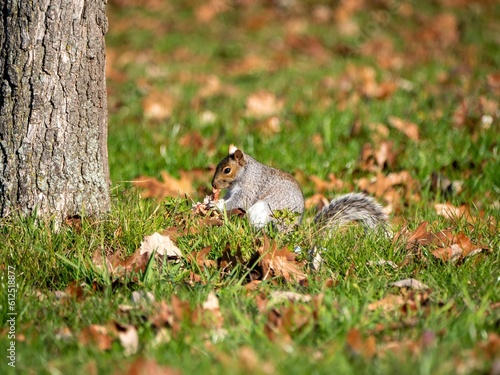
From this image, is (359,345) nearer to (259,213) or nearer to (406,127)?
(259,213)

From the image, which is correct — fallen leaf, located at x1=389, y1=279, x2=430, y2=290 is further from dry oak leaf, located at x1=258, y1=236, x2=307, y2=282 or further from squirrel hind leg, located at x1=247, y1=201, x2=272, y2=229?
squirrel hind leg, located at x1=247, y1=201, x2=272, y2=229

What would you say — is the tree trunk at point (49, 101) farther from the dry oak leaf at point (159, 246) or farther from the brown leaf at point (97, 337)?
the brown leaf at point (97, 337)

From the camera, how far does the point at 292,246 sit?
3.25 m

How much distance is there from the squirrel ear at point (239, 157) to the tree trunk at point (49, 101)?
0.81 metres

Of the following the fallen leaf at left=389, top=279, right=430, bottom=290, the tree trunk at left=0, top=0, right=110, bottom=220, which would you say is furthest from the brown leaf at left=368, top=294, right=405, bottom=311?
the tree trunk at left=0, top=0, right=110, bottom=220

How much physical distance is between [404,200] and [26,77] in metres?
2.24

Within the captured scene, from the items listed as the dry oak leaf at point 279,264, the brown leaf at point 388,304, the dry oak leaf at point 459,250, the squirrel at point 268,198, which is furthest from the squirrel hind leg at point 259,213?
the brown leaf at point 388,304

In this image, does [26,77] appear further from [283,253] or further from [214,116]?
[214,116]

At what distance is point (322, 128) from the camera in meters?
5.38

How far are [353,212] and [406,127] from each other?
5.83ft

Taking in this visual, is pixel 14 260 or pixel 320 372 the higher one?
pixel 320 372

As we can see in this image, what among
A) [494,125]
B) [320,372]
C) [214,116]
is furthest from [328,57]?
[320,372]

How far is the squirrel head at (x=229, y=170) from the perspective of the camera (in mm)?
3938

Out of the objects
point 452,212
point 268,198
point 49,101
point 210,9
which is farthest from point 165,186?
point 210,9
